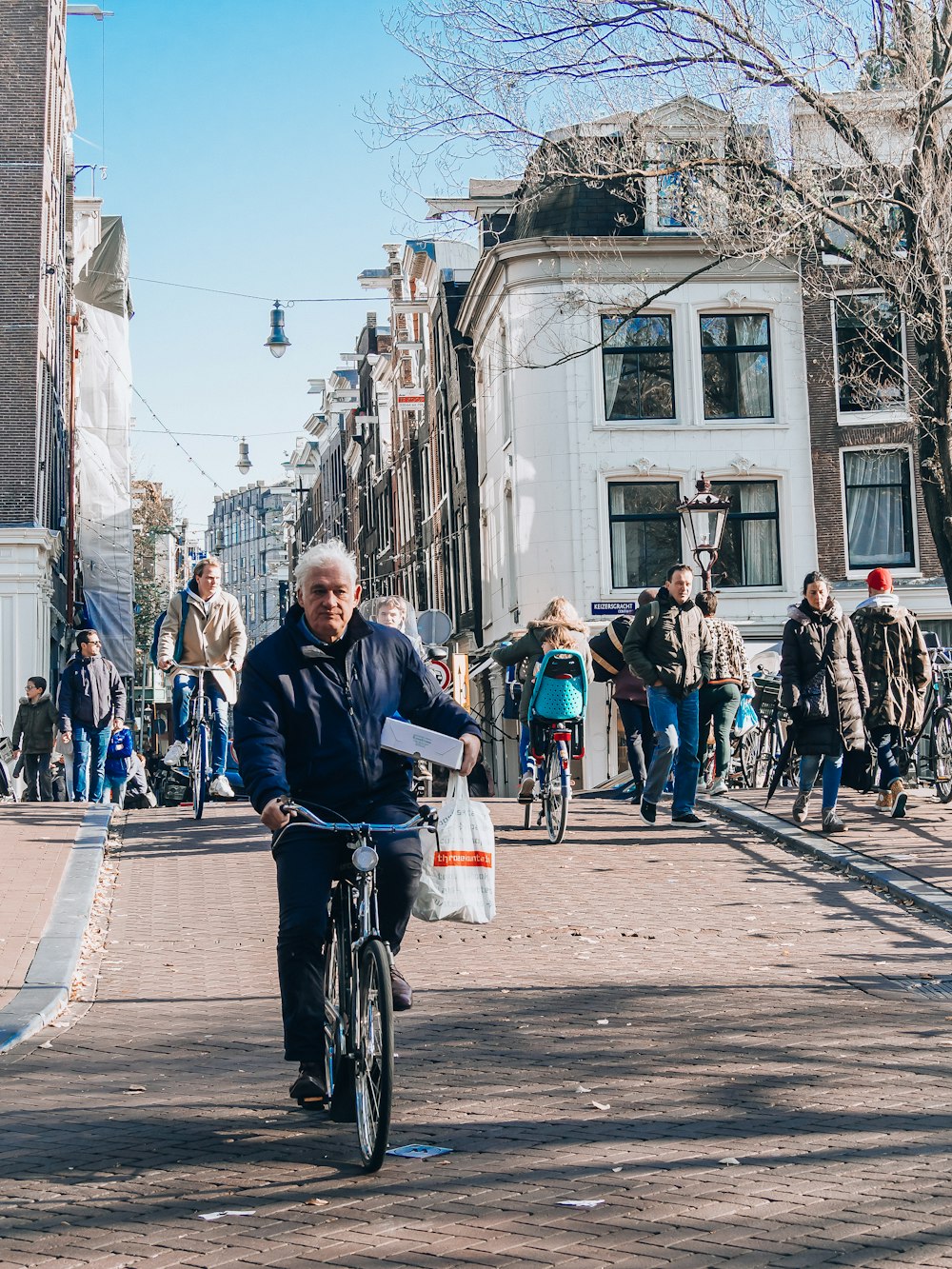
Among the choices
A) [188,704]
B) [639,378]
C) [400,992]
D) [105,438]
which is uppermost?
[105,438]

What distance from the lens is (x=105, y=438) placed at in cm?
4328

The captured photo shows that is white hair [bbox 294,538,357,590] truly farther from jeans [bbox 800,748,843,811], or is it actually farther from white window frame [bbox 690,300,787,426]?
white window frame [bbox 690,300,787,426]

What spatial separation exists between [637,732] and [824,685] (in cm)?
318

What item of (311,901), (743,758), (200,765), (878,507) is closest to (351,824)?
(311,901)

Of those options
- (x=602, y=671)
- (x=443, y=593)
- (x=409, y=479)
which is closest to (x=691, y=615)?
(x=602, y=671)

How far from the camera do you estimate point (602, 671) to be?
14.6m

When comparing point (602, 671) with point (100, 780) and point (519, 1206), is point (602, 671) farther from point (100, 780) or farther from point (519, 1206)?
point (519, 1206)

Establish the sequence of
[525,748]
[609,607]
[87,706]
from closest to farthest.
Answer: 1. [525,748]
2. [87,706]
3. [609,607]

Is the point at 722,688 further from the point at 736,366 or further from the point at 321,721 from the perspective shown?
the point at 736,366

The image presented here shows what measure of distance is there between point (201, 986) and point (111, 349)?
125 feet

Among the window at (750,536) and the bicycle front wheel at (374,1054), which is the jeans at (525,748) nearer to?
the bicycle front wheel at (374,1054)

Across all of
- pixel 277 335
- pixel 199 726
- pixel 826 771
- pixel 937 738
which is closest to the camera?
pixel 826 771

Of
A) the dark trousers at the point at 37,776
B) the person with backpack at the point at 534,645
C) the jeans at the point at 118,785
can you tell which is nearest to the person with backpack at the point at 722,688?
the person with backpack at the point at 534,645

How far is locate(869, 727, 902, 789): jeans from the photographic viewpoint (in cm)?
1309
